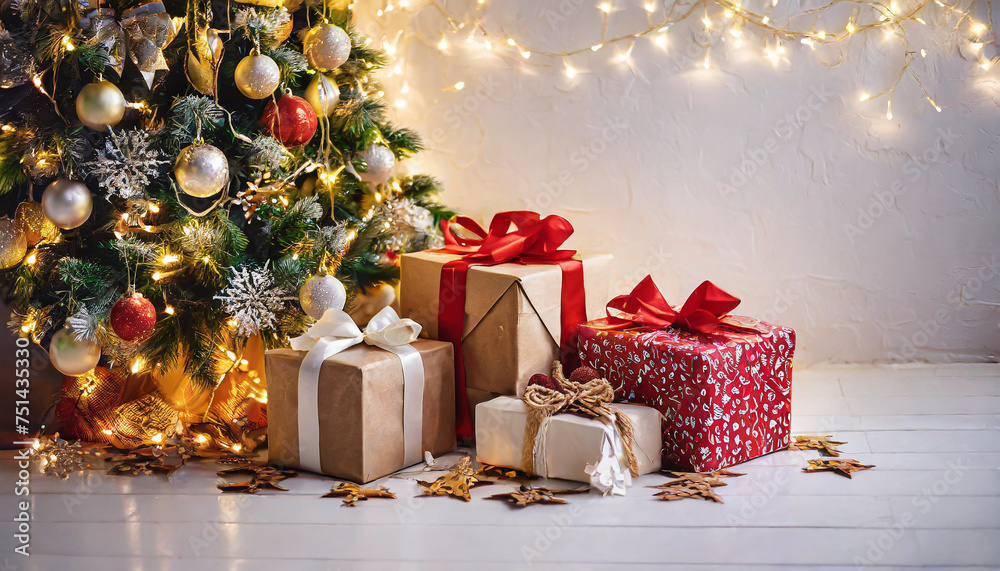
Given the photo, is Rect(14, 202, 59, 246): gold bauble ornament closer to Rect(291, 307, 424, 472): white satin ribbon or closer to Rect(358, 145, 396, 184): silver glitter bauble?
Rect(291, 307, 424, 472): white satin ribbon

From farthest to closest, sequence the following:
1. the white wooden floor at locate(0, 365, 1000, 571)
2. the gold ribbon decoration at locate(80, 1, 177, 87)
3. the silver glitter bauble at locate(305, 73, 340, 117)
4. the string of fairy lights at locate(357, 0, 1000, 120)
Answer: the string of fairy lights at locate(357, 0, 1000, 120) → the silver glitter bauble at locate(305, 73, 340, 117) → the gold ribbon decoration at locate(80, 1, 177, 87) → the white wooden floor at locate(0, 365, 1000, 571)

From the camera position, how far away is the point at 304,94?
1.73m

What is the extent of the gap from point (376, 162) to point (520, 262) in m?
0.42

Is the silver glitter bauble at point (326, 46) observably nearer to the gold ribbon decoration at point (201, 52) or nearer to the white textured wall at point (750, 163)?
the gold ribbon decoration at point (201, 52)

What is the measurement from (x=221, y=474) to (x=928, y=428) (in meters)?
1.39

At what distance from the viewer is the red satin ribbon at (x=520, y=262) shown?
161cm

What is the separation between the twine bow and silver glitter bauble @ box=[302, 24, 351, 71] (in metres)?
0.78

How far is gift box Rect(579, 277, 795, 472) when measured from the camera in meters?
1.41

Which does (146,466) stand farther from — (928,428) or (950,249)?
(950,249)

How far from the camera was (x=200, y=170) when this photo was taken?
4.66ft

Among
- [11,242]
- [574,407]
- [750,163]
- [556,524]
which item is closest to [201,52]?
[11,242]

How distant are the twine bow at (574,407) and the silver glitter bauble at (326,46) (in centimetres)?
78

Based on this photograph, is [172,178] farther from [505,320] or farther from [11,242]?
[505,320]

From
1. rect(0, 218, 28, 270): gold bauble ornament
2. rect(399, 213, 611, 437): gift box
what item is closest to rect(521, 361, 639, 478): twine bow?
rect(399, 213, 611, 437): gift box
